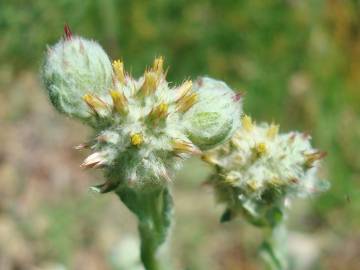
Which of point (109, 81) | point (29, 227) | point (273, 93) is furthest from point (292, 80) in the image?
point (109, 81)

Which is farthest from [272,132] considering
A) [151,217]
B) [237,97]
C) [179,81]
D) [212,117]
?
[179,81]

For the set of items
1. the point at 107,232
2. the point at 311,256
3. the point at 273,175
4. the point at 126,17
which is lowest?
the point at 273,175

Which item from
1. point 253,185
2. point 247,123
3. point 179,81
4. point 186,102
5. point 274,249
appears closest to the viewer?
point 186,102

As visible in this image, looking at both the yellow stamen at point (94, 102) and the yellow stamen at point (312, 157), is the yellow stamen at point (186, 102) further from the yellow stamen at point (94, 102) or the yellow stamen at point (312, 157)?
the yellow stamen at point (312, 157)

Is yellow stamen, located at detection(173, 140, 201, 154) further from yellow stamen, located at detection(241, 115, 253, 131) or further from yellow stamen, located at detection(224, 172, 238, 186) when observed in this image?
yellow stamen, located at detection(241, 115, 253, 131)

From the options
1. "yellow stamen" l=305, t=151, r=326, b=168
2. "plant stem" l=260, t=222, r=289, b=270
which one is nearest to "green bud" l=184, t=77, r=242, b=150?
"yellow stamen" l=305, t=151, r=326, b=168

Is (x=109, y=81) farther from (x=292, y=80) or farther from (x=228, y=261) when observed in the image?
(x=292, y=80)

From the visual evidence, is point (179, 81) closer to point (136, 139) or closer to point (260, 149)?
point (260, 149)
